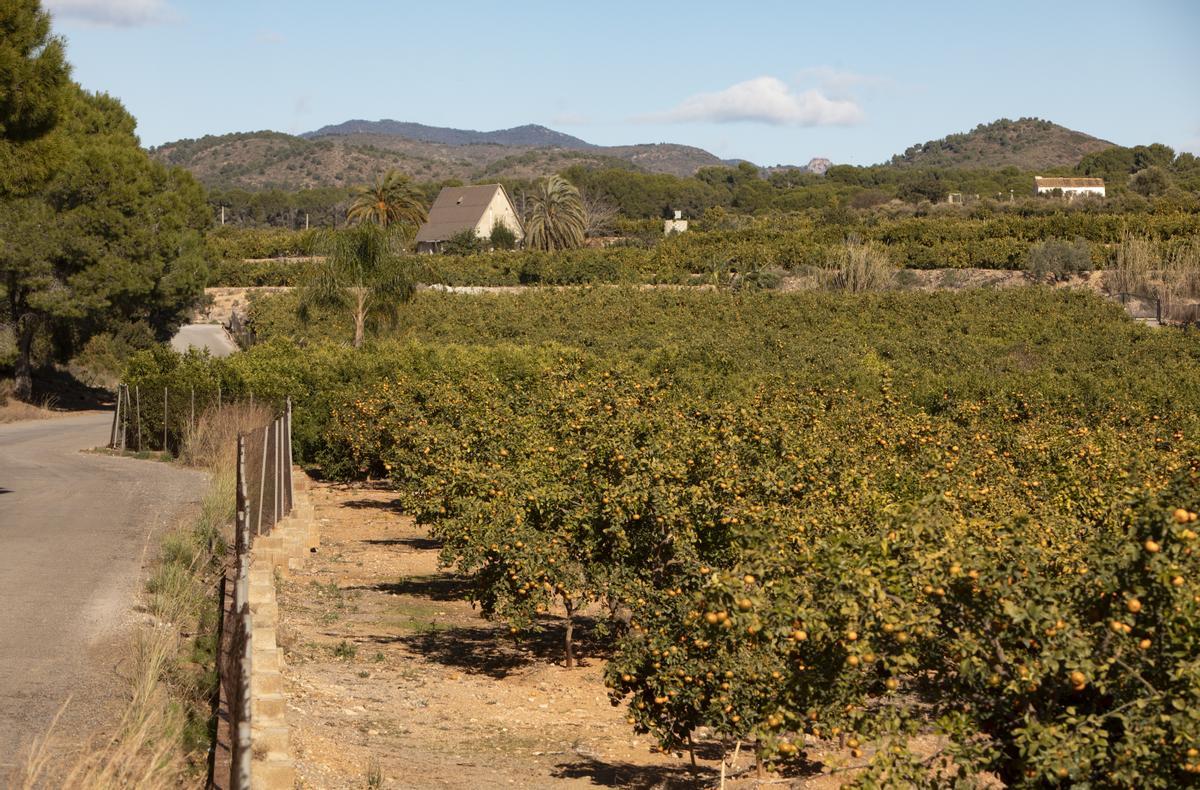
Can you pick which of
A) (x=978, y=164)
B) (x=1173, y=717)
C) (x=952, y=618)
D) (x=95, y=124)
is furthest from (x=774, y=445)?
(x=978, y=164)

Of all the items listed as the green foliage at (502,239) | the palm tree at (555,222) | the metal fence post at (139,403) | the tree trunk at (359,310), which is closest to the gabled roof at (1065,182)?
the palm tree at (555,222)

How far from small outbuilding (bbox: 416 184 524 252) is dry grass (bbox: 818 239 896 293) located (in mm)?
37933

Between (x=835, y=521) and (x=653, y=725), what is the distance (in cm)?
192

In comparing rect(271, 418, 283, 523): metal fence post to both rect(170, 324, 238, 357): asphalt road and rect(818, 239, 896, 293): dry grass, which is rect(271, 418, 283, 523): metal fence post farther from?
rect(818, 239, 896, 293): dry grass

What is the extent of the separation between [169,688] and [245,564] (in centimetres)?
205

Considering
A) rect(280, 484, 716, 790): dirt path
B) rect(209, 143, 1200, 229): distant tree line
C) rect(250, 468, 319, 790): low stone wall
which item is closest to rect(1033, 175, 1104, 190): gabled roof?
rect(209, 143, 1200, 229): distant tree line

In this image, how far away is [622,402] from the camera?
47.7 ft

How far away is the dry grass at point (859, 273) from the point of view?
5741cm

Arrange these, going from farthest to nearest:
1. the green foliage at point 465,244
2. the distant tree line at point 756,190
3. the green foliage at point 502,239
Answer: the distant tree line at point 756,190
the green foliage at point 502,239
the green foliage at point 465,244

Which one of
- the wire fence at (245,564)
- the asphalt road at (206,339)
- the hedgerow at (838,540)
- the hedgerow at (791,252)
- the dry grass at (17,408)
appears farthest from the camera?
the hedgerow at (791,252)

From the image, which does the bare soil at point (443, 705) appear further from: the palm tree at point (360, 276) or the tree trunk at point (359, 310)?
the tree trunk at point (359, 310)

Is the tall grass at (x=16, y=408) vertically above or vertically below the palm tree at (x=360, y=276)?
below

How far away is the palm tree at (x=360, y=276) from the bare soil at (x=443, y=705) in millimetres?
21031

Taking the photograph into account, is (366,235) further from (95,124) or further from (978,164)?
(978,164)
